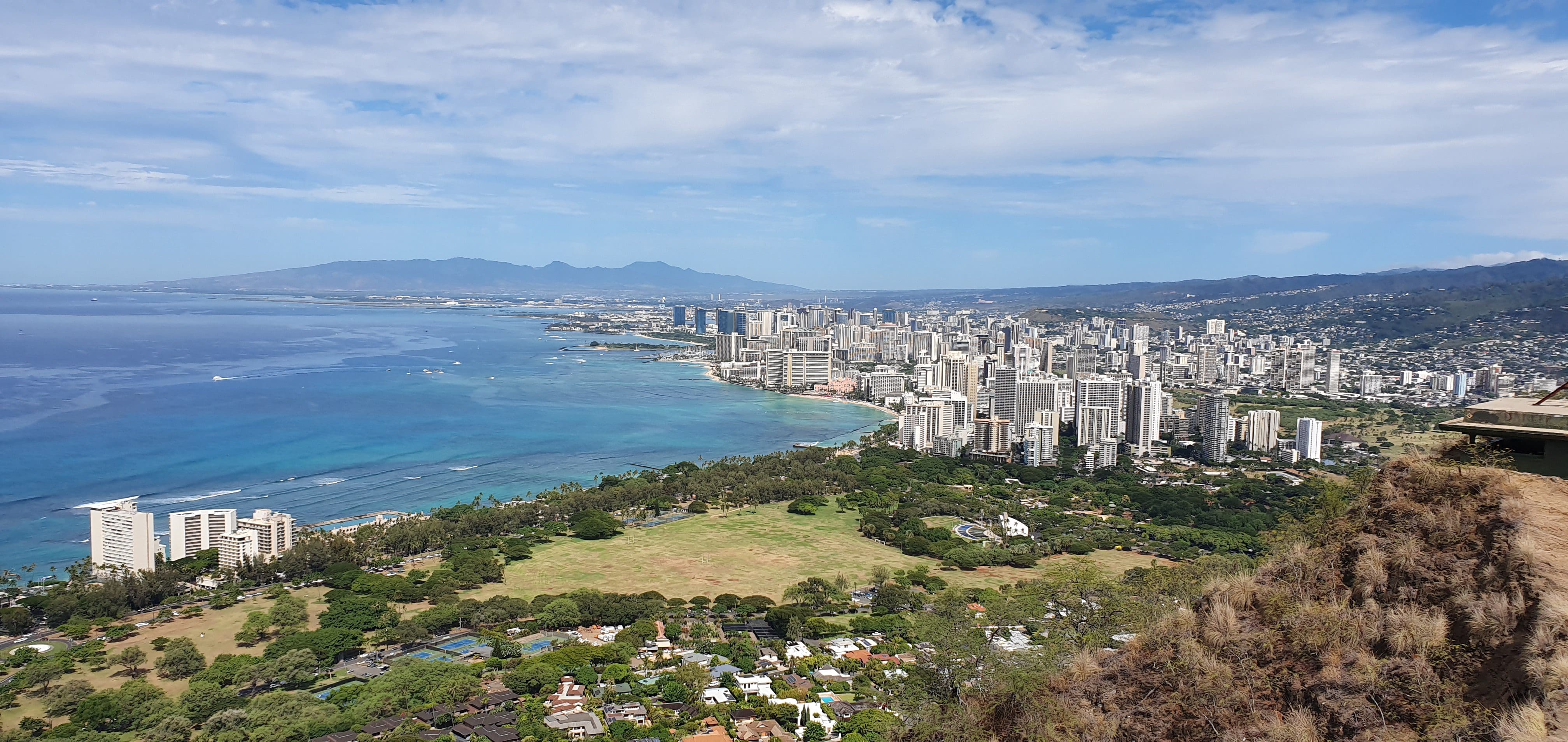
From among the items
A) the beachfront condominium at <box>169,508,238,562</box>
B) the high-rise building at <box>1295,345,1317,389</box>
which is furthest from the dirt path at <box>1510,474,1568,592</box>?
the high-rise building at <box>1295,345,1317,389</box>

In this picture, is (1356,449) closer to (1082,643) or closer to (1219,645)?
(1082,643)

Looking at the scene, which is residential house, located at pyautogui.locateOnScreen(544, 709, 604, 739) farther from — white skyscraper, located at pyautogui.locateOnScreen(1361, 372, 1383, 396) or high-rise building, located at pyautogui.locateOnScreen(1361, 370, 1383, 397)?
white skyscraper, located at pyautogui.locateOnScreen(1361, 372, 1383, 396)

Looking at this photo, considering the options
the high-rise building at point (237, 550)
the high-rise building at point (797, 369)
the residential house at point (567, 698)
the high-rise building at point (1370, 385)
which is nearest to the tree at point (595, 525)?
the high-rise building at point (237, 550)

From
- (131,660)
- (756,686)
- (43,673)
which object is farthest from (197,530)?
(756,686)

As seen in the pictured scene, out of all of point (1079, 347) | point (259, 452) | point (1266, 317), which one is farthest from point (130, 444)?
point (1266, 317)

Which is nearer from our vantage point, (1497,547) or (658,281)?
(1497,547)

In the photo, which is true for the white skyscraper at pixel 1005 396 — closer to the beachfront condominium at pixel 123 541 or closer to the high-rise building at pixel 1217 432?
the high-rise building at pixel 1217 432
